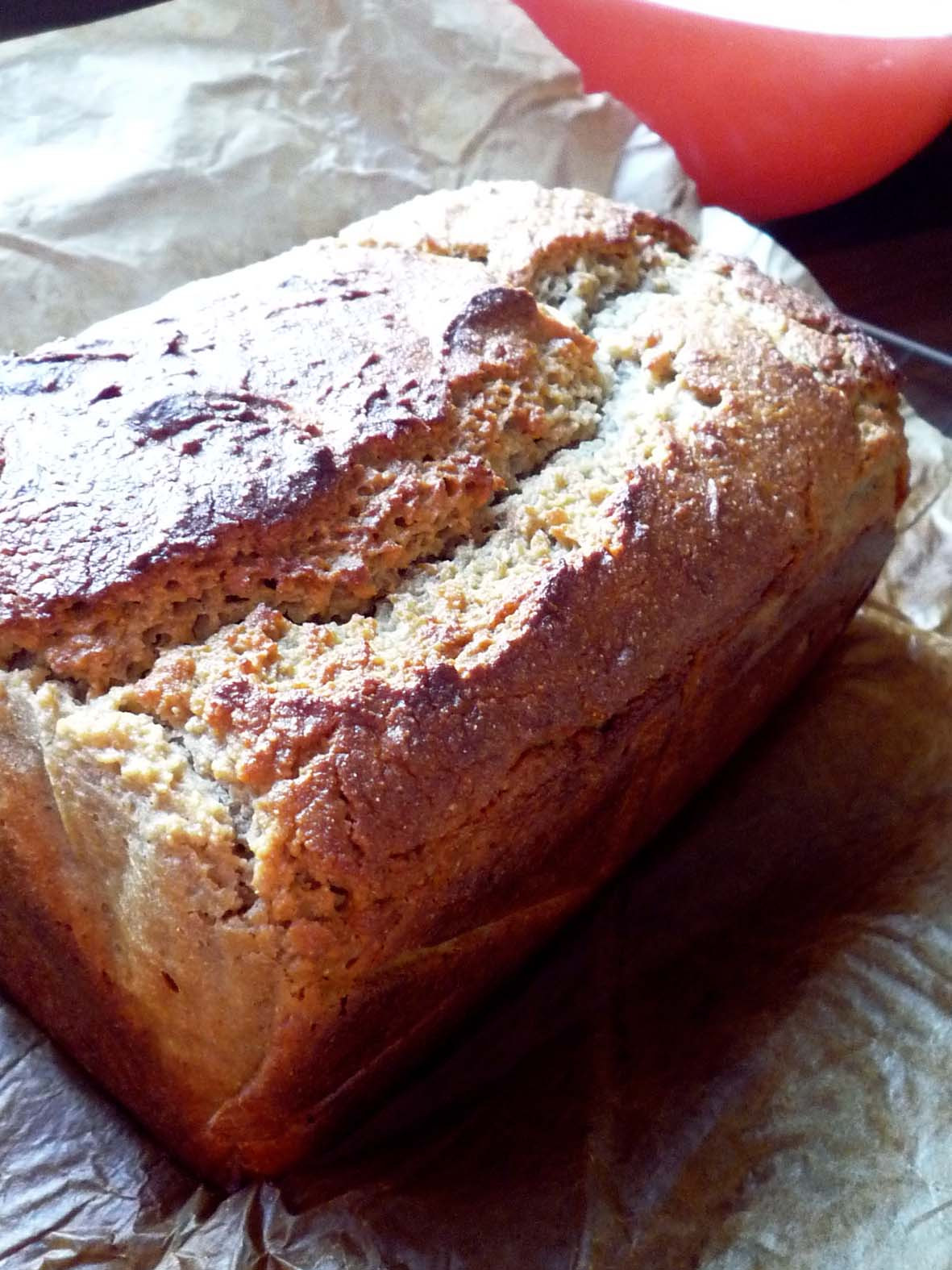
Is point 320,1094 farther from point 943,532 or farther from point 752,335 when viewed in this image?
point 943,532

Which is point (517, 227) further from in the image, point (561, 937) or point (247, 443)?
point (561, 937)

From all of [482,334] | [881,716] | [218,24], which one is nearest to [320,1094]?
[482,334]

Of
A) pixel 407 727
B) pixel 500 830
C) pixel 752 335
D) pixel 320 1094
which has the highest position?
pixel 752 335

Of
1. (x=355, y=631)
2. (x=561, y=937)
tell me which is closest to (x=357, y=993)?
(x=355, y=631)

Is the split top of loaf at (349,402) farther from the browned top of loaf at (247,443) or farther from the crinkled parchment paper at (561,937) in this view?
the crinkled parchment paper at (561,937)

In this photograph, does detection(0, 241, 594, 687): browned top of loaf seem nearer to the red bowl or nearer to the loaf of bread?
the loaf of bread

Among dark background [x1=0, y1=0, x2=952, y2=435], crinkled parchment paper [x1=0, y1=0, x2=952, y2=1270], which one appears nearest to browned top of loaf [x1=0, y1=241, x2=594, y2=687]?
crinkled parchment paper [x1=0, y1=0, x2=952, y2=1270]

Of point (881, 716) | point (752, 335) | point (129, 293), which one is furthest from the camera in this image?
point (129, 293)
